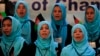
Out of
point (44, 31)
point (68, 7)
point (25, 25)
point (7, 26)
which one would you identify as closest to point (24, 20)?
point (25, 25)

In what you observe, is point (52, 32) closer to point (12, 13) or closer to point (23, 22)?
point (23, 22)

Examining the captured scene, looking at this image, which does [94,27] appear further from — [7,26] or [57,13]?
[7,26]

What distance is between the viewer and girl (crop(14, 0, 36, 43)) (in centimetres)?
496

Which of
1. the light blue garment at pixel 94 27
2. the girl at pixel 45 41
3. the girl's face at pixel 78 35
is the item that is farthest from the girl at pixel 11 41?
the light blue garment at pixel 94 27

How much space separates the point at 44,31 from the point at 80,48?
0.47 meters

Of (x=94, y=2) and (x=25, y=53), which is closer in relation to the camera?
(x=25, y=53)

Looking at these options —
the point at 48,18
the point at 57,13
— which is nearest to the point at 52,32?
the point at 57,13

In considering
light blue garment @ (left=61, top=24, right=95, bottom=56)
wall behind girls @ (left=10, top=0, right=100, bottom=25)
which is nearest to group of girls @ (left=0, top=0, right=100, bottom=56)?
light blue garment @ (left=61, top=24, right=95, bottom=56)

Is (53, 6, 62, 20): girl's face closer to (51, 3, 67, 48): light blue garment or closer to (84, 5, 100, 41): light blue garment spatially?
(51, 3, 67, 48): light blue garment

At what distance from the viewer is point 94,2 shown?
5.52 meters

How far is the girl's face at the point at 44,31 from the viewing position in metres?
4.59

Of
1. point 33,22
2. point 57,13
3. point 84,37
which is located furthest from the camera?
point 33,22

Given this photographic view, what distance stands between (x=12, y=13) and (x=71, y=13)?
84 centimetres

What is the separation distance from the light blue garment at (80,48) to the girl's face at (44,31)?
278mm
